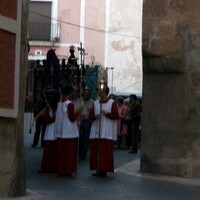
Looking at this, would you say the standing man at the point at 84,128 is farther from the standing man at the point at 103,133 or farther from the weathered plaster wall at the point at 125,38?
the weathered plaster wall at the point at 125,38

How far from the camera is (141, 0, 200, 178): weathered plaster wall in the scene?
44.8 feet

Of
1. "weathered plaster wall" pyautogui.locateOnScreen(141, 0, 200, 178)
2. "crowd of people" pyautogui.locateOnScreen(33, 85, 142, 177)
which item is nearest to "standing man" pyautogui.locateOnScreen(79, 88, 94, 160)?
"crowd of people" pyautogui.locateOnScreen(33, 85, 142, 177)

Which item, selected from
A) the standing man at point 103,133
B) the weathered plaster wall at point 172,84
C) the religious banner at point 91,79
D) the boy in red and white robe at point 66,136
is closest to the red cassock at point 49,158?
the boy in red and white robe at point 66,136

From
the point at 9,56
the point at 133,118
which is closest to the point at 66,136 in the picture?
the point at 9,56

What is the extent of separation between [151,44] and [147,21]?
53 centimetres

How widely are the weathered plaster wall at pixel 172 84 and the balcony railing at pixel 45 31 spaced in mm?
22677


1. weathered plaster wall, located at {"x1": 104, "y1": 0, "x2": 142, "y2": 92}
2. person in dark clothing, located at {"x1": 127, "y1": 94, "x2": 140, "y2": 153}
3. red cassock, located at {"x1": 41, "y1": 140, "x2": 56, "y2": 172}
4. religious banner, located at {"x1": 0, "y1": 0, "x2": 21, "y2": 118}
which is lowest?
red cassock, located at {"x1": 41, "y1": 140, "x2": 56, "y2": 172}

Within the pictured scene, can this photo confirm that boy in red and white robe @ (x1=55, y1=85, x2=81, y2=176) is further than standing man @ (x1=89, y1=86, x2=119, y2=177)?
No

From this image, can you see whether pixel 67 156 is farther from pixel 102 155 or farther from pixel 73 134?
pixel 102 155

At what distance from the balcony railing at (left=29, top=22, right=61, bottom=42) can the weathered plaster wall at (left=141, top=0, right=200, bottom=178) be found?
74.4ft

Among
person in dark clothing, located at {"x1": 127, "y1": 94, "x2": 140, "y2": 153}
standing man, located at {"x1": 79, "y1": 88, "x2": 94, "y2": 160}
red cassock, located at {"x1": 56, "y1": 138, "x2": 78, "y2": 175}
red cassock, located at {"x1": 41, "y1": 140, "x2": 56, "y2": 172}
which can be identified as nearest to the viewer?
red cassock, located at {"x1": 56, "y1": 138, "x2": 78, "y2": 175}

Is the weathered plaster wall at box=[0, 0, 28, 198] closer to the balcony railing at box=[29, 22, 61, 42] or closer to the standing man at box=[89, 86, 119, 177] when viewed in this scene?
the standing man at box=[89, 86, 119, 177]

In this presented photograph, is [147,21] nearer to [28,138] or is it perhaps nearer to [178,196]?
[178,196]

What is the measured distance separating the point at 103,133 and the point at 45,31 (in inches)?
923
